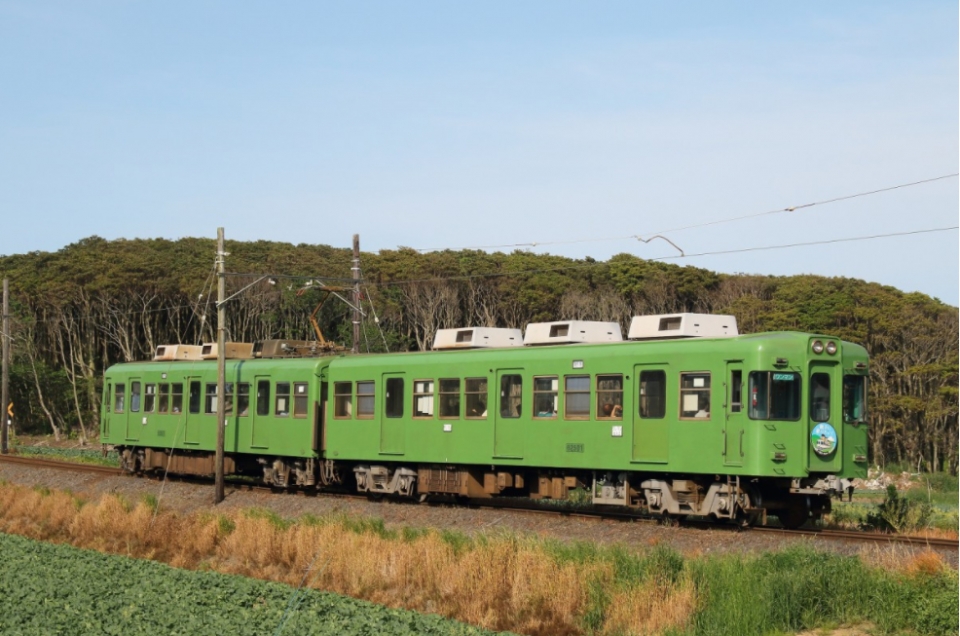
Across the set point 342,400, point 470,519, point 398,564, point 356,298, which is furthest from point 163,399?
point 398,564

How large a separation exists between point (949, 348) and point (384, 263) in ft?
99.7

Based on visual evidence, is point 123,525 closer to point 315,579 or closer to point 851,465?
point 315,579

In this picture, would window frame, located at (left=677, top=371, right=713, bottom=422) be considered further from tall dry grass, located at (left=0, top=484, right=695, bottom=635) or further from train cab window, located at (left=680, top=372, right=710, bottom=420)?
tall dry grass, located at (left=0, top=484, right=695, bottom=635)

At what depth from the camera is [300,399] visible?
2712 centimetres

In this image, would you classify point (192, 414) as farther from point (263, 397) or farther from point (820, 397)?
point (820, 397)

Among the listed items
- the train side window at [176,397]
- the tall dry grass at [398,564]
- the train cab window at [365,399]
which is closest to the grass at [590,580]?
the tall dry grass at [398,564]

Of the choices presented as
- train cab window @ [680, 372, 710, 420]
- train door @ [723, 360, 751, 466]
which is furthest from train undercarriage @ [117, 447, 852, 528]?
train cab window @ [680, 372, 710, 420]

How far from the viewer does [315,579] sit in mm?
16625

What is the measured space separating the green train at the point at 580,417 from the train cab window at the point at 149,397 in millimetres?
3600

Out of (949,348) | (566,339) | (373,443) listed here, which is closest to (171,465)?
(373,443)

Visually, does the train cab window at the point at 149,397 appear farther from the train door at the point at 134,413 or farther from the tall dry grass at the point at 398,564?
the tall dry grass at the point at 398,564

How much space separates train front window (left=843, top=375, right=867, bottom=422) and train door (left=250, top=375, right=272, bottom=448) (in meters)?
14.0

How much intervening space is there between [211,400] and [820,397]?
16496mm

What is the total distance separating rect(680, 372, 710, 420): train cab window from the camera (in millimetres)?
18828
